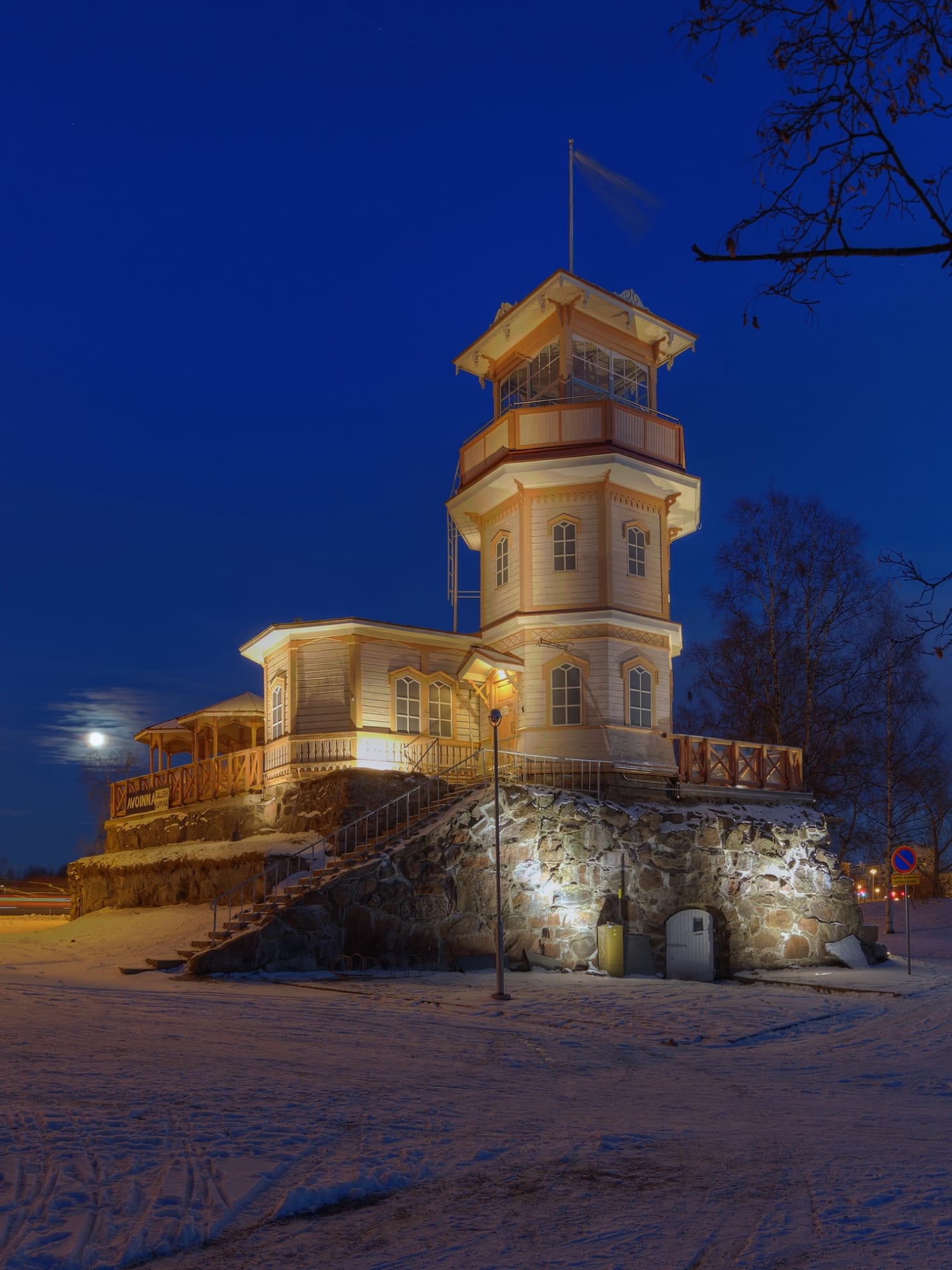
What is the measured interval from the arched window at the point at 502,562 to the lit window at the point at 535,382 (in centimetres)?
357

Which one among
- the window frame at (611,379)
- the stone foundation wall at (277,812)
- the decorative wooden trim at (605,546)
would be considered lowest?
the stone foundation wall at (277,812)

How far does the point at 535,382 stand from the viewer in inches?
1183

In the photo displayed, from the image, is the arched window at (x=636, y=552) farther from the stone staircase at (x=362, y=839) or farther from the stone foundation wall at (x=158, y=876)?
the stone foundation wall at (x=158, y=876)

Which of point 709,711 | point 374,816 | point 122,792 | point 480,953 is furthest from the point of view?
point 709,711

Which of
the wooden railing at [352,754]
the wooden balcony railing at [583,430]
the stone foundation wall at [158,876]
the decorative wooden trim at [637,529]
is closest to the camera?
the stone foundation wall at [158,876]

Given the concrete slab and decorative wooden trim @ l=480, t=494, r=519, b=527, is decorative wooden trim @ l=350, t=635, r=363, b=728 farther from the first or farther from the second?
the concrete slab

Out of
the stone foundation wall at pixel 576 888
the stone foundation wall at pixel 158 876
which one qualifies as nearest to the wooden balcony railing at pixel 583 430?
the stone foundation wall at pixel 576 888

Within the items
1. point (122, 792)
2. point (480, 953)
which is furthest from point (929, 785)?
point (122, 792)

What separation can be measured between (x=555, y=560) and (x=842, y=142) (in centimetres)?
2166

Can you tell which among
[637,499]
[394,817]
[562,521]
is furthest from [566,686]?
[394,817]

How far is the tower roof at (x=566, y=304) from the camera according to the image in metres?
28.0

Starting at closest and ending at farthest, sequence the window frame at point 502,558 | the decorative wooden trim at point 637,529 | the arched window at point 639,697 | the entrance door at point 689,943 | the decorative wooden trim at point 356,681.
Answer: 1. the entrance door at point 689,943
2. the decorative wooden trim at point 356,681
3. the arched window at point 639,697
4. the decorative wooden trim at point 637,529
5. the window frame at point 502,558

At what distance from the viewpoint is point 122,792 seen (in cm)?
3353

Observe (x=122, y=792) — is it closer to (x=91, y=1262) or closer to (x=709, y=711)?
(x=709, y=711)
